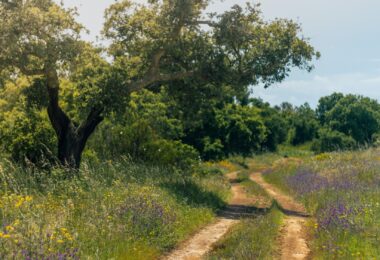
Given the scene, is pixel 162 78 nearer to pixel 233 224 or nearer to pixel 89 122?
pixel 89 122

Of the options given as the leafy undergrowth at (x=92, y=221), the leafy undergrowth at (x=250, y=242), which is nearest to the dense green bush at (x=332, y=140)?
the leafy undergrowth at (x=92, y=221)

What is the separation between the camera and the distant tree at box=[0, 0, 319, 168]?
19984 millimetres

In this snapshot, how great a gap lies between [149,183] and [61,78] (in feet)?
34.0

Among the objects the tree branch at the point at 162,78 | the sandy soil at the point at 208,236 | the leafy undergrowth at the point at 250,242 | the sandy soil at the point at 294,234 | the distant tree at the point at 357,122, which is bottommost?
the sandy soil at the point at 208,236

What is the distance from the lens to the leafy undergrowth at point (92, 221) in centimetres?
735

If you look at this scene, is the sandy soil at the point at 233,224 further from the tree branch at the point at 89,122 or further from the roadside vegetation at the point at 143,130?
the tree branch at the point at 89,122

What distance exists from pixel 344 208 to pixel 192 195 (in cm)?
756

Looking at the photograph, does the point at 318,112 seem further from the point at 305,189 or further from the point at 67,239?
the point at 67,239

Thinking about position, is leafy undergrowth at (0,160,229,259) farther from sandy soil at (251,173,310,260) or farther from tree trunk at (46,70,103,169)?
tree trunk at (46,70,103,169)

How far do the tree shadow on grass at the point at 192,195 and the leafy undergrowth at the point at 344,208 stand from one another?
12.8 feet

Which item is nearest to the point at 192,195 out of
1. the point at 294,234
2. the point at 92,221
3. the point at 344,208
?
the point at 294,234

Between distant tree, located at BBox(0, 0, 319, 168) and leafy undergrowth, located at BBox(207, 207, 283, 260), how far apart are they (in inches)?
396

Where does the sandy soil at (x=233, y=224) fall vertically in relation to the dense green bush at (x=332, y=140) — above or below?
below

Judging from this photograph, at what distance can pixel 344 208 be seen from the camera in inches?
507
